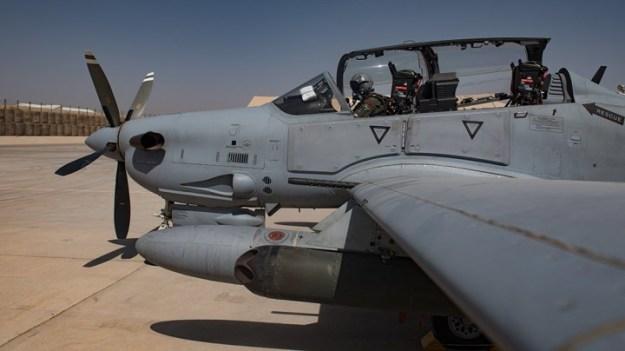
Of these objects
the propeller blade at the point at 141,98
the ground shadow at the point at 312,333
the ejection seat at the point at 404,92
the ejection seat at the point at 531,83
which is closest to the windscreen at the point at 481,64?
the ejection seat at the point at 531,83

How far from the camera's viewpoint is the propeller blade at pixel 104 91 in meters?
6.39

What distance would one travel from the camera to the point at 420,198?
2498mm

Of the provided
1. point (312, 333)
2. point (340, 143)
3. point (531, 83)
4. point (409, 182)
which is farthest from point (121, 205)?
point (531, 83)

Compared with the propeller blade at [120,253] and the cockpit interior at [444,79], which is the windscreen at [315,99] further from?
the propeller blade at [120,253]

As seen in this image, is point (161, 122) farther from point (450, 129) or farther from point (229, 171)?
point (450, 129)

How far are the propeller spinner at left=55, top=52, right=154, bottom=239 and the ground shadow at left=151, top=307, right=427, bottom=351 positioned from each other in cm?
→ 252

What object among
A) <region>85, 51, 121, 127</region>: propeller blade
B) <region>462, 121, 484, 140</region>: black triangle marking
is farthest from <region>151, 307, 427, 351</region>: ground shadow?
<region>85, 51, 121, 127</region>: propeller blade

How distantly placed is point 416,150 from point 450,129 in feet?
Result: 1.35

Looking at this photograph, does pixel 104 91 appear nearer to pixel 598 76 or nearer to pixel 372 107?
pixel 372 107

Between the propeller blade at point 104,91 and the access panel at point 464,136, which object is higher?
the propeller blade at point 104,91

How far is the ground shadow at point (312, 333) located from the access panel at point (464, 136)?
186 cm

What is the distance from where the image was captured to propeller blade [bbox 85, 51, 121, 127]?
639cm

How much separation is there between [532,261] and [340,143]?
372 centimetres

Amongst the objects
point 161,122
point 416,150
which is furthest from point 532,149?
point 161,122
